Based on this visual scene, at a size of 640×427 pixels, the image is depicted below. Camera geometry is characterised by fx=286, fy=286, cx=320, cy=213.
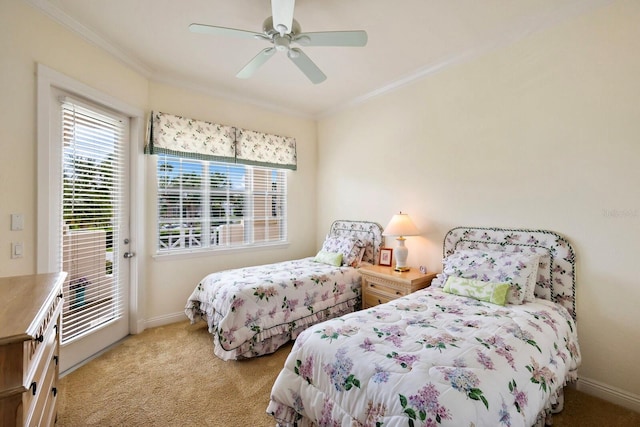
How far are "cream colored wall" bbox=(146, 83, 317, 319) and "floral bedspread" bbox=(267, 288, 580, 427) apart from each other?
2196mm

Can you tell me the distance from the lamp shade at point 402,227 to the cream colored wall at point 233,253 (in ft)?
5.65

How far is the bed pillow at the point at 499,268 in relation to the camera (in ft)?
7.00

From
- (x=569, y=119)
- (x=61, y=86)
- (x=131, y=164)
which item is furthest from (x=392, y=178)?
(x=61, y=86)

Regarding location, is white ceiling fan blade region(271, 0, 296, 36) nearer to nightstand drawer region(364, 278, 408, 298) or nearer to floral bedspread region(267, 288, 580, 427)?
floral bedspread region(267, 288, 580, 427)

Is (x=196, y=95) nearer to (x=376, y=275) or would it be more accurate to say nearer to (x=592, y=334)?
(x=376, y=275)

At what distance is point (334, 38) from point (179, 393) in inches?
108

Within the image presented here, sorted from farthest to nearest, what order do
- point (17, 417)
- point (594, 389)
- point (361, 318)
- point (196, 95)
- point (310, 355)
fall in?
point (196, 95) → point (594, 389) → point (361, 318) → point (310, 355) → point (17, 417)

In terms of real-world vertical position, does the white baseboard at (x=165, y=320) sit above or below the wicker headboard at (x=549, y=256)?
below

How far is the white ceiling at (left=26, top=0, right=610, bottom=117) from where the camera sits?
6.97 feet

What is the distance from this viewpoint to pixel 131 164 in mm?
2973

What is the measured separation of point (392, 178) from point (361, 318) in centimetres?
208

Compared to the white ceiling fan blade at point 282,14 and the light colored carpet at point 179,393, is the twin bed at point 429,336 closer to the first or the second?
the light colored carpet at point 179,393

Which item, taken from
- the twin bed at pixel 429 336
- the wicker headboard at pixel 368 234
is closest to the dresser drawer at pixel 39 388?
the twin bed at pixel 429 336

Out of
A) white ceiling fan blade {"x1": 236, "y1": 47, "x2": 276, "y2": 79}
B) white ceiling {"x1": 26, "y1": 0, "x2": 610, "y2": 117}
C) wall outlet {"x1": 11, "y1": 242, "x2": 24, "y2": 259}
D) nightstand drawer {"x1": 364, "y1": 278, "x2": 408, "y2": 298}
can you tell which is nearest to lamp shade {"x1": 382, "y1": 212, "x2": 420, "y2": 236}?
nightstand drawer {"x1": 364, "y1": 278, "x2": 408, "y2": 298}
